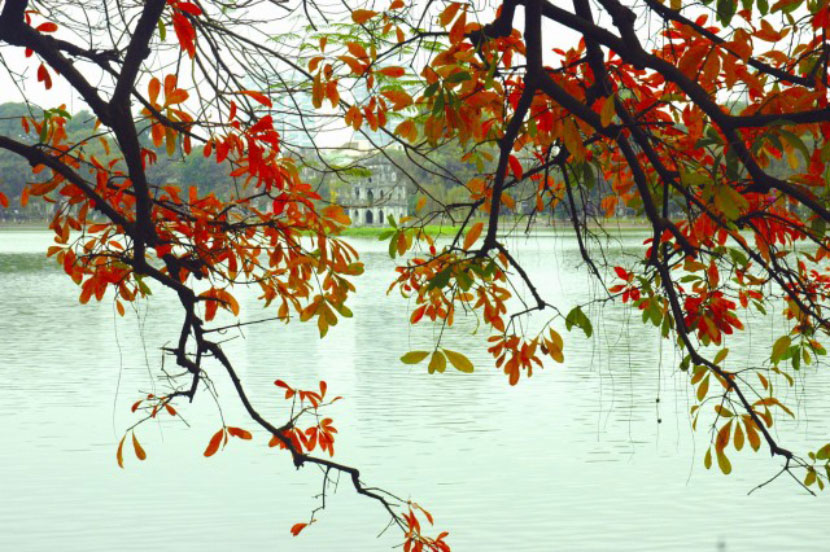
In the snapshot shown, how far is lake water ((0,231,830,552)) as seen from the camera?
20.2ft

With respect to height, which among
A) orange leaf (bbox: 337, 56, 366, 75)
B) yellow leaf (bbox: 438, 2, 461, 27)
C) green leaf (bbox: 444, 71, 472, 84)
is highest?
yellow leaf (bbox: 438, 2, 461, 27)

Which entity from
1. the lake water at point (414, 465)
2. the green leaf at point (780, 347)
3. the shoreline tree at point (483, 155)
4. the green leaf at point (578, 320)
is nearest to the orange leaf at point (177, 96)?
the shoreline tree at point (483, 155)

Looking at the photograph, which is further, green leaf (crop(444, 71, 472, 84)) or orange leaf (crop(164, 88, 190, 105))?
orange leaf (crop(164, 88, 190, 105))

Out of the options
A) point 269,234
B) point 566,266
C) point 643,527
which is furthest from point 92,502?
point 566,266

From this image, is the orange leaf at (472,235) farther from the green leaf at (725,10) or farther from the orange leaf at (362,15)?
the green leaf at (725,10)

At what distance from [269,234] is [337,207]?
0.76ft

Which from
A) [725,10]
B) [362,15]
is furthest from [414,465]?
[725,10]

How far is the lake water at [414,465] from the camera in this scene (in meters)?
6.16

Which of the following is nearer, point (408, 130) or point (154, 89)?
point (154, 89)

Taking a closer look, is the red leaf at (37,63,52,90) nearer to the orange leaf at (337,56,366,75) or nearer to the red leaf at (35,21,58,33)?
the red leaf at (35,21,58,33)

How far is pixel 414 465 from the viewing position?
7660 millimetres

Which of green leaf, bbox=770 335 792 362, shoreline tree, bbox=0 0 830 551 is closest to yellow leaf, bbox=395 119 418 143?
shoreline tree, bbox=0 0 830 551

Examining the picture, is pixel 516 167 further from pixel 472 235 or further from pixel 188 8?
pixel 188 8

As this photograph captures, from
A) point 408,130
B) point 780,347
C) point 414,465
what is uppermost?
point 408,130
